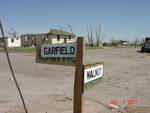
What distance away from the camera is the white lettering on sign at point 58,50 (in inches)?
197

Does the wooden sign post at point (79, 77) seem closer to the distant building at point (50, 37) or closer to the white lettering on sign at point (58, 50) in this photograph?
the white lettering on sign at point (58, 50)

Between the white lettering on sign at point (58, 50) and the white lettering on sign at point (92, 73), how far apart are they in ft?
1.13

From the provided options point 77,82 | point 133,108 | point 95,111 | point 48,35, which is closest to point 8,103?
point 95,111

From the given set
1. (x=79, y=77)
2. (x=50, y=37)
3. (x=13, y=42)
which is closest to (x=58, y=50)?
(x=79, y=77)

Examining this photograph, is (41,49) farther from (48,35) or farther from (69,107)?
(48,35)

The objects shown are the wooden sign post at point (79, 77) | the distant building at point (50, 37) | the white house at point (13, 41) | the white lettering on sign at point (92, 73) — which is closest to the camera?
the wooden sign post at point (79, 77)

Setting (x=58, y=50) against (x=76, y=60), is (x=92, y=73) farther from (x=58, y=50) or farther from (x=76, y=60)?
(x=58, y=50)

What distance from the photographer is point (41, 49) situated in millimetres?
5355

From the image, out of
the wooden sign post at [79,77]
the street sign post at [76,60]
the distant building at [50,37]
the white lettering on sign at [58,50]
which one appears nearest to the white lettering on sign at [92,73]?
the street sign post at [76,60]

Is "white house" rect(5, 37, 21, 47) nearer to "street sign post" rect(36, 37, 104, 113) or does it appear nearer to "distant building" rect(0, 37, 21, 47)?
"distant building" rect(0, 37, 21, 47)

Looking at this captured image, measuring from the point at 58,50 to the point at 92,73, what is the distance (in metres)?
0.66

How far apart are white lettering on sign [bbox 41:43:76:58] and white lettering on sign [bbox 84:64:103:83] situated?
0.34m

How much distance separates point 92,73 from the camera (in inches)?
201

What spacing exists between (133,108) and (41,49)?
396 centimetres
